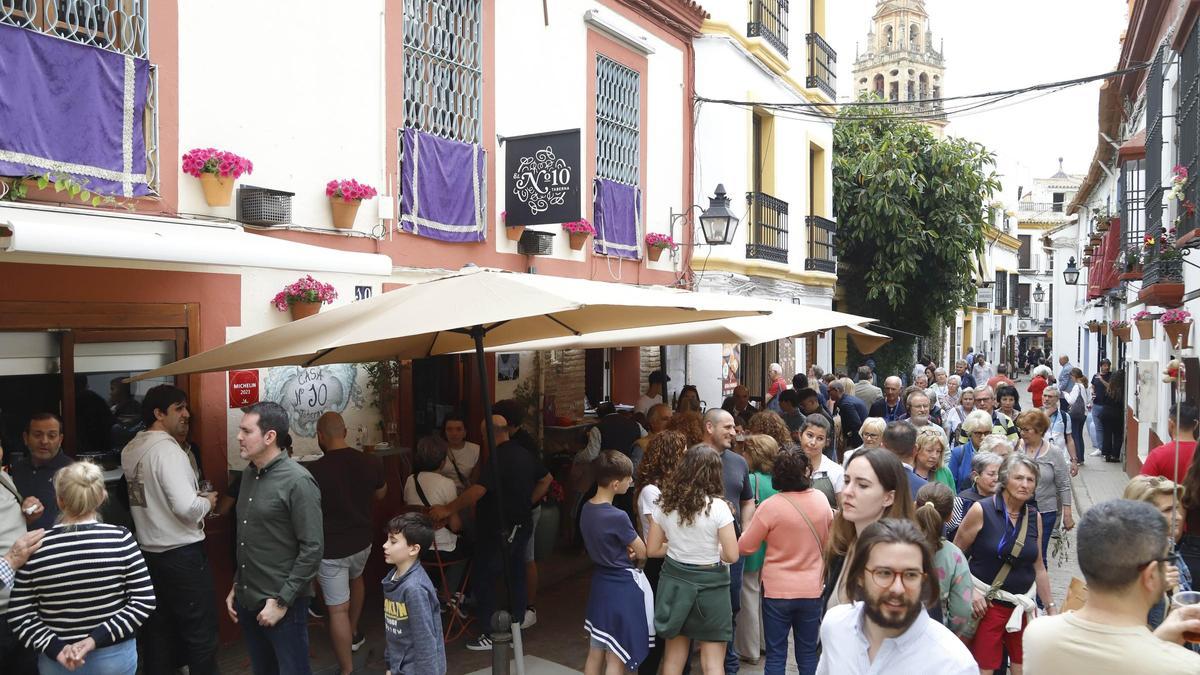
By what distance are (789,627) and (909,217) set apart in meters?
17.5

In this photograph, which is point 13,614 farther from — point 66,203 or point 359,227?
point 359,227

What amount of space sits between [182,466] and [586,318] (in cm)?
262

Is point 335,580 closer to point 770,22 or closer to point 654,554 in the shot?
point 654,554

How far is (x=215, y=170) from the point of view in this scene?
6.53m

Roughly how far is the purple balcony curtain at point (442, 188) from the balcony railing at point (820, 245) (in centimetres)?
987

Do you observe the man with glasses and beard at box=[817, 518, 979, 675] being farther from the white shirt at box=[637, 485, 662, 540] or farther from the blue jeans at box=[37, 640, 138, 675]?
the blue jeans at box=[37, 640, 138, 675]

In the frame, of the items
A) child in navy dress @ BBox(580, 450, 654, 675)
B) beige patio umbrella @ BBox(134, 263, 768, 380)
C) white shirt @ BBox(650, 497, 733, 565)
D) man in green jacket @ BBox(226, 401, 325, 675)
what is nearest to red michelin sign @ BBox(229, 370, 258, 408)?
beige patio umbrella @ BBox(134, 263, 768, 380)

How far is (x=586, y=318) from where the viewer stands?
621cm

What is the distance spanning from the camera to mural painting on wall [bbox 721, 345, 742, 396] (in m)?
14.2

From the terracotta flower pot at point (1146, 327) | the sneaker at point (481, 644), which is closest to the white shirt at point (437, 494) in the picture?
the sneaker at point (481, 644)

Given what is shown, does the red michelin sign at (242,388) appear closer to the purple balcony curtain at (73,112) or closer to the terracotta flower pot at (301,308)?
the terracotta flower pot at (301,308)

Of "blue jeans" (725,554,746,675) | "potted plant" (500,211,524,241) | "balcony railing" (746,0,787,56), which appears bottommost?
"blue jeans" (725,554,746,675)

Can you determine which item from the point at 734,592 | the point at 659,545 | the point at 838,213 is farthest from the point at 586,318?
the point at 838,213

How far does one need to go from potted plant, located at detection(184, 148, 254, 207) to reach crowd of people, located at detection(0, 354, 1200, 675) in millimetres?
1530
